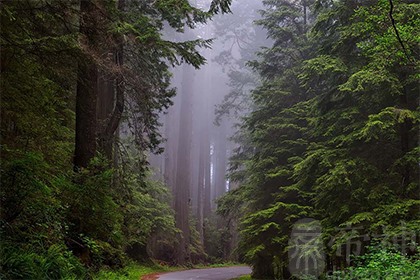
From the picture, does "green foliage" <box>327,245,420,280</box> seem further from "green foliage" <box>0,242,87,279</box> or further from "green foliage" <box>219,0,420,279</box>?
"green foliage" <box>0,242,87,279</box>

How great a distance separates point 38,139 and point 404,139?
352 inches

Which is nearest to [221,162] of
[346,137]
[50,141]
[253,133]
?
[253,133]

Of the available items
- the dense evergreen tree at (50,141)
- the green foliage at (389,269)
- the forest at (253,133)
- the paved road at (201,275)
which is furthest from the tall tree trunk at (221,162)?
the dense evergreen tree at (50,141)

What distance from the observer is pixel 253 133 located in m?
15.7

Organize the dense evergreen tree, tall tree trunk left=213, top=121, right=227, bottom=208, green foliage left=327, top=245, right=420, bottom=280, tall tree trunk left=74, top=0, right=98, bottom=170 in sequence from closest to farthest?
1. the dense evergreen tree
2. green foliage left=327, top=245, right=420, bottom=280
3. tall tree trunk left=74, top=0, right=98, bottom=170
4. tall tree trunk left=213, top=121, right=227, bottom=208

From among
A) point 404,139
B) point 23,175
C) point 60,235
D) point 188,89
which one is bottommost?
point 60,235

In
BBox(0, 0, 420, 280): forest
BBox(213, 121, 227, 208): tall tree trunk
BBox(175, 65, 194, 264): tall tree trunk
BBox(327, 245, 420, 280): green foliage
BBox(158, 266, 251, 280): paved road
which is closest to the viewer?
BBox(0, 0, 420, 280): forest

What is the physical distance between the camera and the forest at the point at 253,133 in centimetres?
567

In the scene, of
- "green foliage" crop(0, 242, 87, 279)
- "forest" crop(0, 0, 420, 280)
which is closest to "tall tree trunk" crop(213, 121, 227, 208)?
"forest" crop(0, 0, 420, 280)

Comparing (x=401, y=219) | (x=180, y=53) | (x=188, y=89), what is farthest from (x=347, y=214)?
(x=188, y=89)

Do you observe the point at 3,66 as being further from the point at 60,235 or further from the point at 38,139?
the point at 60,235

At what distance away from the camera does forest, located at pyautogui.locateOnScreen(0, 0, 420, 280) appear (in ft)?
18.6

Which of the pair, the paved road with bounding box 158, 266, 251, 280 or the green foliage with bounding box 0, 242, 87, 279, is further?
the paved road with bounding box 158, 266, 251, 280

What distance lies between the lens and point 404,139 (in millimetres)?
10172
